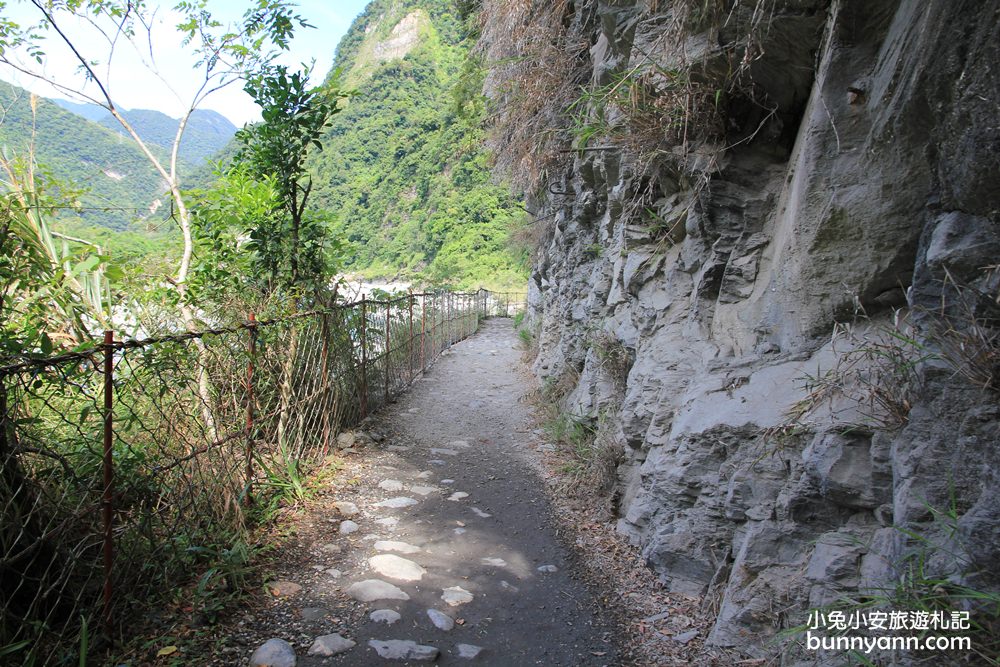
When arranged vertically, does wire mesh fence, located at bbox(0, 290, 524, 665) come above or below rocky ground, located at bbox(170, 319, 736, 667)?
above

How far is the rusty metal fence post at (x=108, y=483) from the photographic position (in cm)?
225

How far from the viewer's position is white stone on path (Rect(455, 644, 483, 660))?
8.63ft

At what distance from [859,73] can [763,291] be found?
48.1 inches

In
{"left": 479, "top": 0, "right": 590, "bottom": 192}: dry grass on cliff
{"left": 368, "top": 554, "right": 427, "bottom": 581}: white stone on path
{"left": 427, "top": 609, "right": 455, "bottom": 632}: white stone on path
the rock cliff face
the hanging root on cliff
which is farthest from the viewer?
{"left": 479, "top": 0, "right": 590, "bottom": 192}: dry grass on cliff

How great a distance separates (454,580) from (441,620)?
45cm

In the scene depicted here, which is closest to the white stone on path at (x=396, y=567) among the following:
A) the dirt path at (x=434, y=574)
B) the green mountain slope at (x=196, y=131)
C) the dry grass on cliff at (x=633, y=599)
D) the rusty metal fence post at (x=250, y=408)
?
the dirt path at (x=434, y=574)

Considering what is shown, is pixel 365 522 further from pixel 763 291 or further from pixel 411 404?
A: pixel 411 404

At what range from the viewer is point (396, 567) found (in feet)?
11.2

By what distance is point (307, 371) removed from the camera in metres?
4.76

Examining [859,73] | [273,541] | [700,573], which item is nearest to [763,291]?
[859,73]

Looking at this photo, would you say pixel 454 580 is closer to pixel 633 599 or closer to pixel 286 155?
pixel 633 599

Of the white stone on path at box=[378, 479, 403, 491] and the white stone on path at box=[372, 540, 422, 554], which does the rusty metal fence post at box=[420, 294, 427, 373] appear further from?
the white stone on path at box=[372, 540, 422, 554]

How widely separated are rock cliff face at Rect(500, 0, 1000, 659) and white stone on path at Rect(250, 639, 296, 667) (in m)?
2.02

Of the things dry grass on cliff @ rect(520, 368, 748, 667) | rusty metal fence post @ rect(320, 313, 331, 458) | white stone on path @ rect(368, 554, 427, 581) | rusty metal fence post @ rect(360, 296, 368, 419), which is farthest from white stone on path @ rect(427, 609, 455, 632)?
rusty metal fence post @ rect(360, 296, 368, 419)
